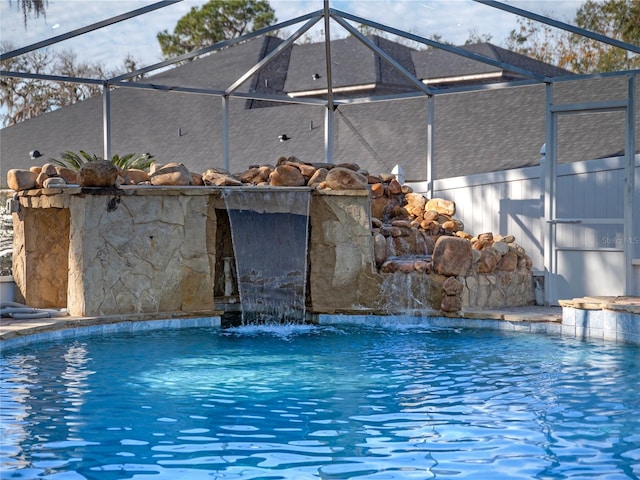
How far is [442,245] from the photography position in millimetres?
12117

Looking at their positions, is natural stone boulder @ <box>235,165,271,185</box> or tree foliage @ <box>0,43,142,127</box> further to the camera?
tree foliage @ <box>0,43,142,127</box>

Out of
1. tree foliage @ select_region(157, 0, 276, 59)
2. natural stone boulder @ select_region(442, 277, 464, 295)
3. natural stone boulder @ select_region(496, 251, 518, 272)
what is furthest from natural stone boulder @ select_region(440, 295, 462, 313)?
tree foliage @ select_region(157, 0, 276, 59)

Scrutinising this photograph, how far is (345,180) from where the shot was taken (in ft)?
41.5

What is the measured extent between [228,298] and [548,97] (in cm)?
602

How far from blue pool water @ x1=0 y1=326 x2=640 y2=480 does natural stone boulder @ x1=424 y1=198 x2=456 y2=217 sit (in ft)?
15.5

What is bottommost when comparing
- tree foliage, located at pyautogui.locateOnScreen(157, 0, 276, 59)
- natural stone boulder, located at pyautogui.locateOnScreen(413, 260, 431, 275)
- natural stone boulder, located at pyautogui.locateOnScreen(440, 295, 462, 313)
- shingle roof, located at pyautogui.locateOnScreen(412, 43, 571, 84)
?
natural stone boulder, located at pyautogui.locateOnScreen(440, 295, 462, 313)

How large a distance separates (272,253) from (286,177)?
118cm

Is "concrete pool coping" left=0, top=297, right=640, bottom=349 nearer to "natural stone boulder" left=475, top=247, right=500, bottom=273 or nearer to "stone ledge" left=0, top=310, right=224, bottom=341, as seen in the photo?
"stone ledge" left=0, top=310, right=224, bottom=341

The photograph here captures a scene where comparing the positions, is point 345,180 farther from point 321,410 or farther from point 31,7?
point 321,410

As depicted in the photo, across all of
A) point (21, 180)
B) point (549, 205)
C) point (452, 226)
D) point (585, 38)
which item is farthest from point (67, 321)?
point (585, 38)

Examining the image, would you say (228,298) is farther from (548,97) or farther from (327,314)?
(548,97)

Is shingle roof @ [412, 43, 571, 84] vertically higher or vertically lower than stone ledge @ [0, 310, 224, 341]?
higher

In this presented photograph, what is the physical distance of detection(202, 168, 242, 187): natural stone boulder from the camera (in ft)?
41.5

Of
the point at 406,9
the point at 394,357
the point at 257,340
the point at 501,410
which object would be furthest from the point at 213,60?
the point at 501,410
